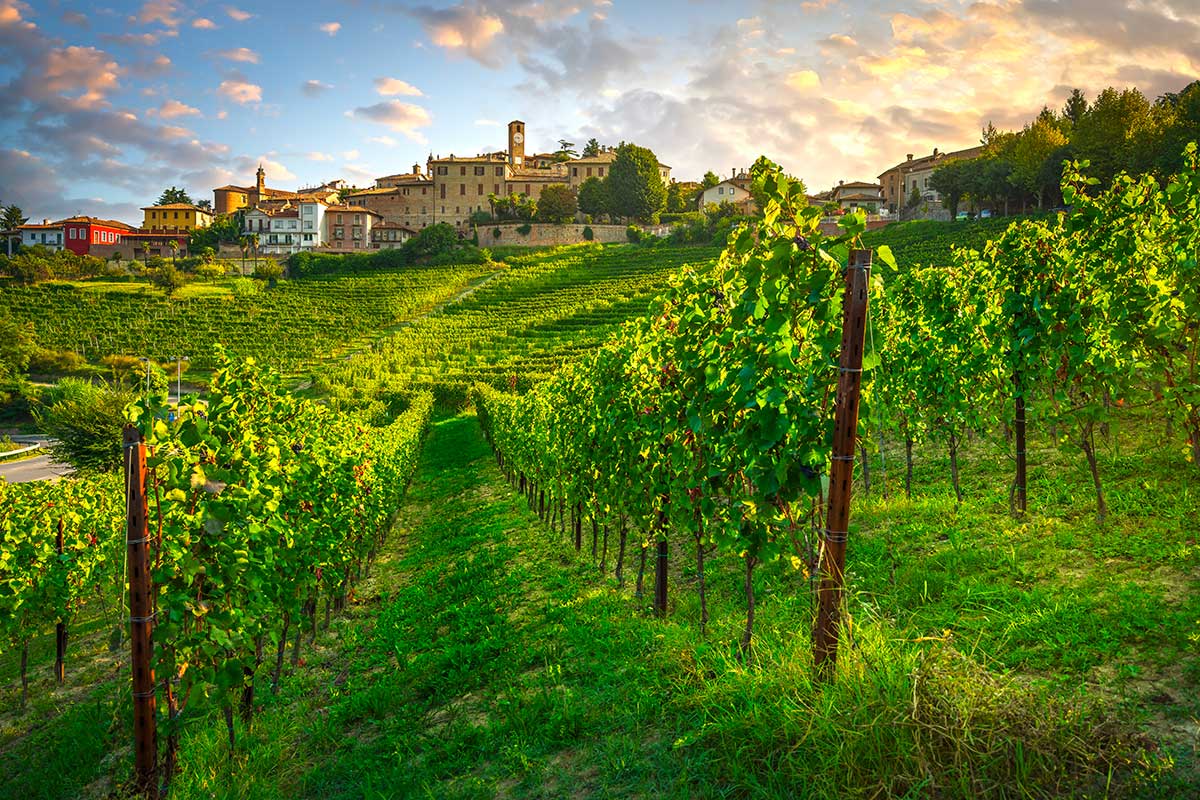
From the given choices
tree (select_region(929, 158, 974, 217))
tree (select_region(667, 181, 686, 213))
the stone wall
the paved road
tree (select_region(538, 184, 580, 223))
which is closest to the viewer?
the paved road

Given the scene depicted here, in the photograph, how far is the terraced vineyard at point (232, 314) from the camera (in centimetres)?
5362

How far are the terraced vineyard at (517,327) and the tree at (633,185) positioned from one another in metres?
12.3

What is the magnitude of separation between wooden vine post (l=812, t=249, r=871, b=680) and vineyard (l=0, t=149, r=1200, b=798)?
0.06 feet

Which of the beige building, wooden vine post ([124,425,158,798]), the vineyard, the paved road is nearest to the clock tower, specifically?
the beige building

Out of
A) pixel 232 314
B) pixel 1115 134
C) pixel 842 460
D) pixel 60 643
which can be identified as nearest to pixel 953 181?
pixel 1115 134

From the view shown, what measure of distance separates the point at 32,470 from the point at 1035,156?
2610 inches

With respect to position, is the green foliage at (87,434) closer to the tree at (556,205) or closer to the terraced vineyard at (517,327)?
the terraced vineyard at (517,327)

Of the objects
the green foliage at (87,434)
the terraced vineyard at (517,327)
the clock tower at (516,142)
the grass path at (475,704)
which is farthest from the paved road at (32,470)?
the clock tower at (516,142)

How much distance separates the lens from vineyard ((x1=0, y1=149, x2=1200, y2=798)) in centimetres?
351

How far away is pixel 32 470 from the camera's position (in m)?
30.5

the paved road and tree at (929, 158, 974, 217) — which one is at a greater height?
tree at (929, 158, 974, 217)

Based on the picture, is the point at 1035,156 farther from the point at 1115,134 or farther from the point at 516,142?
the point at 516,142

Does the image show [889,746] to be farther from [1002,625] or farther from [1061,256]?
[1061,256]

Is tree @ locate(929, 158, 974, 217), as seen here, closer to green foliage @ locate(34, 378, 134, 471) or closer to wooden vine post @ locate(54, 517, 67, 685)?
green foliage @ locate(34, 378, 134, 471)
